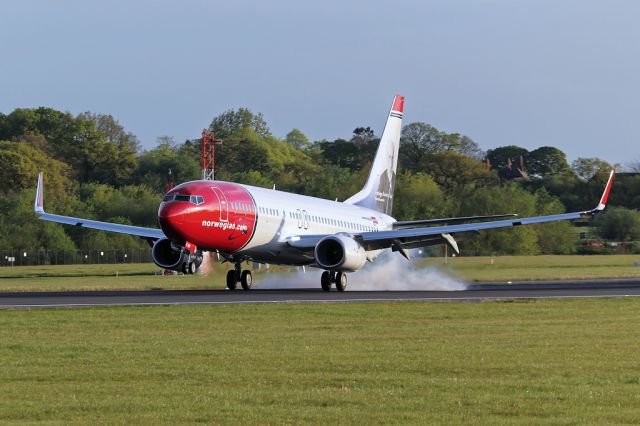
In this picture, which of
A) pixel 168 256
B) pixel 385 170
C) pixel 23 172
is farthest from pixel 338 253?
pixel 23 172

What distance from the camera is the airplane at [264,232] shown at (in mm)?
41844

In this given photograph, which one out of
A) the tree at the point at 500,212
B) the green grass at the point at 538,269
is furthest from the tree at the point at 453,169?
the green grass at the point at 538,269

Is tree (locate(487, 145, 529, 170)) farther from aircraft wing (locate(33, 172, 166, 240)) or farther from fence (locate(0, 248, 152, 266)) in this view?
aircraft wing (locate(33, 172, 166, 240))

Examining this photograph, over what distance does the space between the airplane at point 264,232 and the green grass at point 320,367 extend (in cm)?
1112

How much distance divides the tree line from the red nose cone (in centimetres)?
4994

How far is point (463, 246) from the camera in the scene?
88875mm

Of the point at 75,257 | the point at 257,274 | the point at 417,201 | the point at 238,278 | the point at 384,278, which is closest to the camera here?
the point at 238,278

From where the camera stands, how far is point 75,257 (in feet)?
316

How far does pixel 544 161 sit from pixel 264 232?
157 meters

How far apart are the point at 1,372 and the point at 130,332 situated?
6860mm

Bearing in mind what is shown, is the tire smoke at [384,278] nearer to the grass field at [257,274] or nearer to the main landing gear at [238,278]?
the grass field at [257,274]

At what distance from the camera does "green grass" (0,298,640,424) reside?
49.7 ft

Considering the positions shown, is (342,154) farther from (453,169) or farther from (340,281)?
(340,281)

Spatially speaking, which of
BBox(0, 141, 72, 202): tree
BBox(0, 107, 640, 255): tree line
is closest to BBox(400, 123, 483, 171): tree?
BBox(0, 107, 640, 255): tree line
